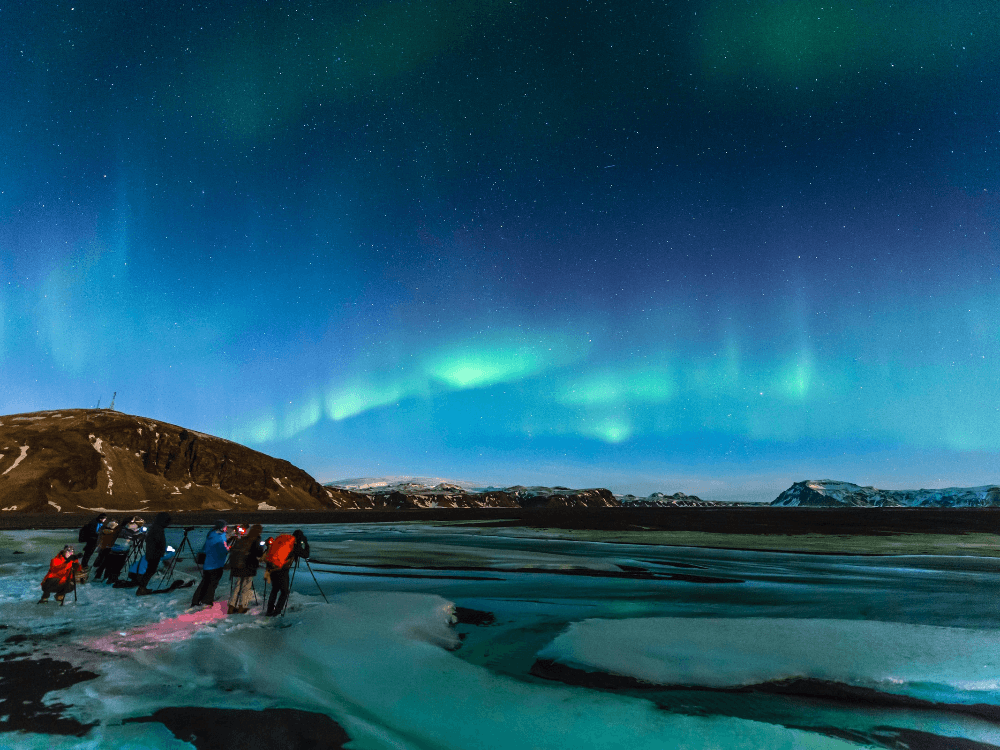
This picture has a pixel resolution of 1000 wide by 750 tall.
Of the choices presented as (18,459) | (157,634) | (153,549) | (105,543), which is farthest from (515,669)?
(18,459)

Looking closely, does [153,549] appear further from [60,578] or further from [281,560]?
[281,560]

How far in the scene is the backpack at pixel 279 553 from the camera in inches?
448

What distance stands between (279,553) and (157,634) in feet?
8.32

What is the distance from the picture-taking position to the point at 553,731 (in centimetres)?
626

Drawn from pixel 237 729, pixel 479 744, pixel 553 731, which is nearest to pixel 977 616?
pixel 553 731

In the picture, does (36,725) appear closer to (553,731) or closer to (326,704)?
(326,704)

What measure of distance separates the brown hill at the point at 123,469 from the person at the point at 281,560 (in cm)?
14571

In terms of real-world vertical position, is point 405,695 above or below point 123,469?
above

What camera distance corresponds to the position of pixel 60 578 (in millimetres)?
12836

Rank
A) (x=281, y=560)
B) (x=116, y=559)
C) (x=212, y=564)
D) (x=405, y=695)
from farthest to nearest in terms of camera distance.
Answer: (x=116, y=559), (x=212, y=564), (x=281, y=560), (x=405, y=695)

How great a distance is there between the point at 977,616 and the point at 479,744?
14117mm

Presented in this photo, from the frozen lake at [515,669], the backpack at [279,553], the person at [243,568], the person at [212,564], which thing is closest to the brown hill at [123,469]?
the person at [212,564]

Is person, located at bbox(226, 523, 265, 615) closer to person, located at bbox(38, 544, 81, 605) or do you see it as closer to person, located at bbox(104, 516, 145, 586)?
person, located at bbox(38, 544, 81, 605)

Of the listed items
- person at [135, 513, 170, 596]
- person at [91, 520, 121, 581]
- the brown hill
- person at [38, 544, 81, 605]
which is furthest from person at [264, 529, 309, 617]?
the brown hill
